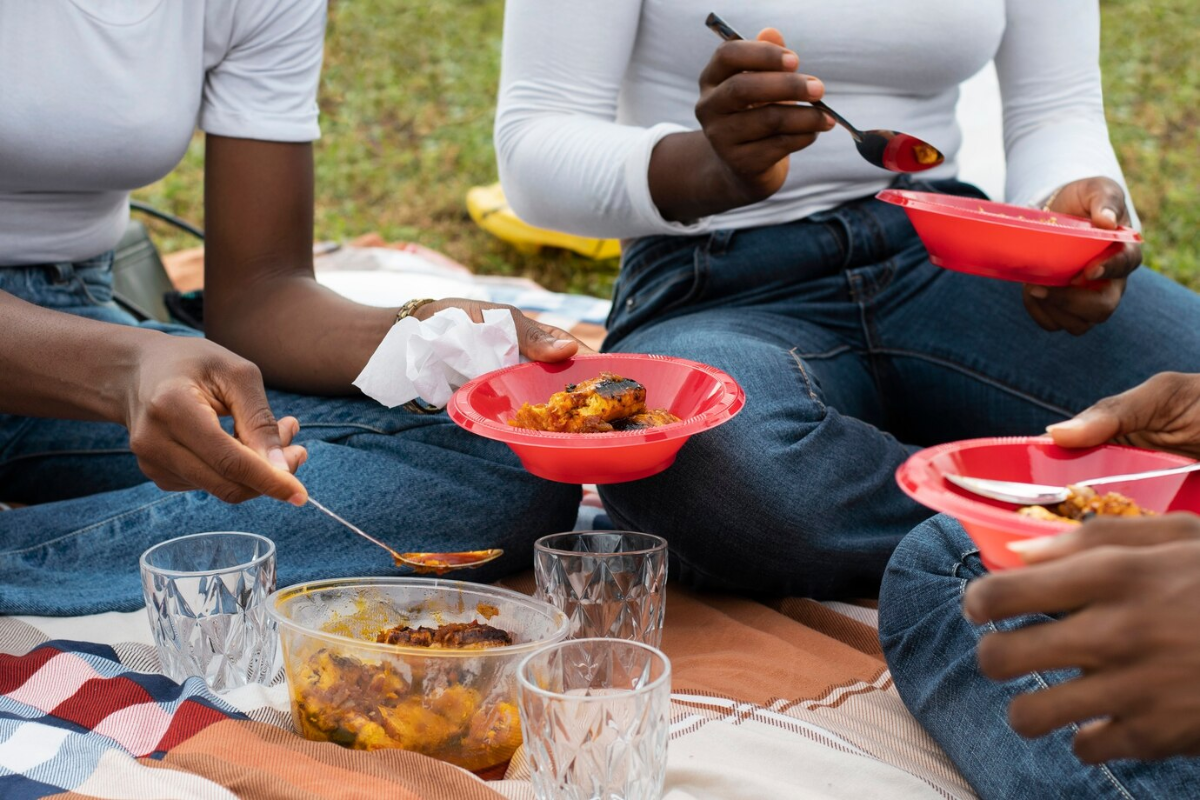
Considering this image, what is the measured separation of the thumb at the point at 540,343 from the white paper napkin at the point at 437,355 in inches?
0.7

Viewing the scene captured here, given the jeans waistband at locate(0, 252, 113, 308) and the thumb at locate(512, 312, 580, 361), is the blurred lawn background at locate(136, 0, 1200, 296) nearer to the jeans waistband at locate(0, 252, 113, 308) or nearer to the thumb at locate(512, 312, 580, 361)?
the jeans waistband at locate(0, 252, 113, 308)

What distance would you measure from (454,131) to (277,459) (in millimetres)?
4048

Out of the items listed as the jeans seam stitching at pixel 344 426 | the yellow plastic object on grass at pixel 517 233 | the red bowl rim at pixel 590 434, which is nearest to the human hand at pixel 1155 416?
the red bowl rim at pixel 590 434

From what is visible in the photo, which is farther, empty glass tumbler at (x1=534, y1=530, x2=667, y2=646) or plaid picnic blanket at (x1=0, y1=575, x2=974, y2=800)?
empty glass tumbler at (x1=534, y1=530, x2=667, y2=646)

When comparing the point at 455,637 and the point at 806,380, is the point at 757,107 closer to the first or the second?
the point at 806,380

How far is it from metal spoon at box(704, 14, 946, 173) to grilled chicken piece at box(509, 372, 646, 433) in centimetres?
54

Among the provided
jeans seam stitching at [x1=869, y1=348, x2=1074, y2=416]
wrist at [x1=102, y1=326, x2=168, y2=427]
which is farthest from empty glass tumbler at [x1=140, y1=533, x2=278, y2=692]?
jeans seam stitching at [x1=869, y1=348, x2=1074, y2=416]

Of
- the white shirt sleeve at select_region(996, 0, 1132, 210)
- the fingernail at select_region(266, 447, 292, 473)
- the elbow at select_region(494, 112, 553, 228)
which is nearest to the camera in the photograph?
the fingernail at select_region(266, 447, 292, 473)

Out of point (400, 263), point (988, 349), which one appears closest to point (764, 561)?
point (988, 349)

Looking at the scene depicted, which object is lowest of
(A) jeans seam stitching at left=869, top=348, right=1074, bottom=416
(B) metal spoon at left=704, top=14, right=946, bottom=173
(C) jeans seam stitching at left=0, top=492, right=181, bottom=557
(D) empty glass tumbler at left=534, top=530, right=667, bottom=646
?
(C) jeans seam stitching at left=0, top=492, right=181, bottom=557

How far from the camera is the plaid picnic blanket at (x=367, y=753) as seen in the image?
1.12 metres

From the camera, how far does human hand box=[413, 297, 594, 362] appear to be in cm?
154

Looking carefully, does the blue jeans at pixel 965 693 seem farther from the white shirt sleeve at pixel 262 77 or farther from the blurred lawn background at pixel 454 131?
the blurred lawn background at pixel 454 131

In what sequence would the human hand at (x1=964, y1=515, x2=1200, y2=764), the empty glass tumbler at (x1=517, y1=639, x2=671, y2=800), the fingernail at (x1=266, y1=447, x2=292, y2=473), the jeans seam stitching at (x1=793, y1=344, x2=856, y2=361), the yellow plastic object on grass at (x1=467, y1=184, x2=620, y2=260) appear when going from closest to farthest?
1. the human hand at (x1=964, y1=515, x2=1200, y2=764)
2. the empty glass tumbler at (x1=517, y1=639, x2=671, y2=800)
3. the fingernail at (x1=266, y1=447, x2=292, y2=473)
4. the jeans seam stitching at (x1=793, y1=344, x2=856, y2=361)
5. the yellow plastic object on grass at (x1=467, y1=184, x2=620, y2=260)
